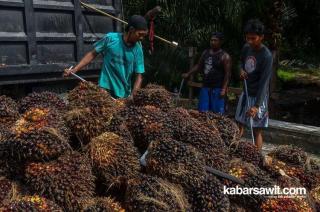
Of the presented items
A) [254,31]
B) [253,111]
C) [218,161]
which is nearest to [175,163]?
[218,161]

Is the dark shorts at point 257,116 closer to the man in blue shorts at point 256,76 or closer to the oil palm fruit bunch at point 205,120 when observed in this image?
the man in blue shorts at point 256,76

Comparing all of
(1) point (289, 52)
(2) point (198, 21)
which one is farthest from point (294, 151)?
(1) point (289, 52)

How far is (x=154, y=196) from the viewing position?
6.32ft

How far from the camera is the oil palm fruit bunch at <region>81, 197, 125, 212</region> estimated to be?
1.87m

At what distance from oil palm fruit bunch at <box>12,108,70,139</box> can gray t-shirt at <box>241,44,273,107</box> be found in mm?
2769

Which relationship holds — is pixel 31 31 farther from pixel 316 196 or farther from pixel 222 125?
pixel 316 196

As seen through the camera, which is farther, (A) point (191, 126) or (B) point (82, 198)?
(A) point (191, 126)

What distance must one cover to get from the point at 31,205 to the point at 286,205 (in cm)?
138

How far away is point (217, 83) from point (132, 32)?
2365mm

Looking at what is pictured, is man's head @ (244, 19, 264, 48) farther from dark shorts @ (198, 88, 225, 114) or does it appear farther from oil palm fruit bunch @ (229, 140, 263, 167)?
oil palm fruit bunch @ (229, 140, 263, 167)

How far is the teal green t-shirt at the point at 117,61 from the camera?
4152 mm

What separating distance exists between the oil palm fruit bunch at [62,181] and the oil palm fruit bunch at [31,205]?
0.25ft

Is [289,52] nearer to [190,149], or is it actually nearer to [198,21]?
[198,21]

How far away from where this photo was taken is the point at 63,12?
4.91 m
